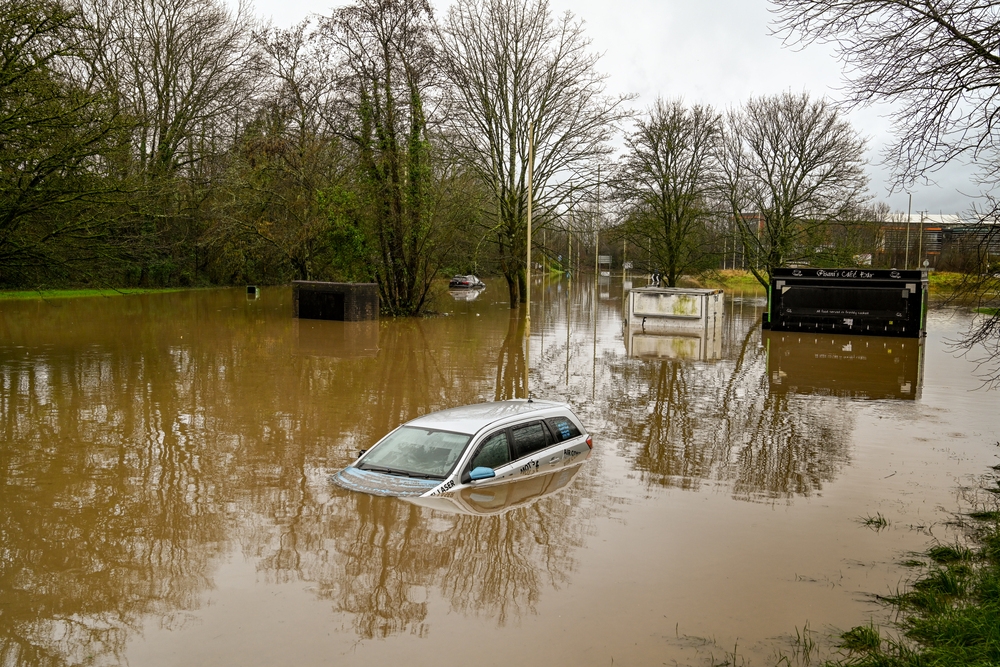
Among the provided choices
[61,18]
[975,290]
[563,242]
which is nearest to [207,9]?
[61,18]

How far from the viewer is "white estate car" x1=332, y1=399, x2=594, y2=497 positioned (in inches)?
415

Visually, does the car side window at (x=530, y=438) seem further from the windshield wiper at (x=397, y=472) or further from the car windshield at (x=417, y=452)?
the windshield wiper at (x=397, y=472)

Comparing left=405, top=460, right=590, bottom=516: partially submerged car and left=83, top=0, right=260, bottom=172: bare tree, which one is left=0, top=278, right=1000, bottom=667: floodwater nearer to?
left=405, top=460, right=590, bottom=516: partially submerged car

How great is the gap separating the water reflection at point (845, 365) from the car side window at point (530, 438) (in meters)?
10.4

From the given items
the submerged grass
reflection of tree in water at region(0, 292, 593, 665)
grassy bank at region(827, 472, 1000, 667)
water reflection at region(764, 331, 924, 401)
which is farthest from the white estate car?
water reflection at region(764, 331, 924, 401)

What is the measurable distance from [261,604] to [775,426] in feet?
38.1

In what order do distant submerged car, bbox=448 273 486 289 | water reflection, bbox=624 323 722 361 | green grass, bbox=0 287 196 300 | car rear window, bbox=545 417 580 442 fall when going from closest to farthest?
car rear window, bbox=545 417 580 442 < water reflection, bbox=624 323 722 361 < green grass, bbox=0 287 196 300 < distant submerged car, bbox=448 273 486 289

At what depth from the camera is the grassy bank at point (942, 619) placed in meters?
6.31

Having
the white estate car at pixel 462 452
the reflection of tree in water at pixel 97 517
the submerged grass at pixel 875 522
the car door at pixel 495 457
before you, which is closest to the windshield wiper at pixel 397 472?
the white estate car at pixel 462 452

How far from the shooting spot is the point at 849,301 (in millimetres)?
33562

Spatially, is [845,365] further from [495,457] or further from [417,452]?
[417,452]

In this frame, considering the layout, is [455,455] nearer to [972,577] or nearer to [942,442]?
[972,577]

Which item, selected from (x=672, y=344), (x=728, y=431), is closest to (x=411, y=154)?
(x=672, y=344)

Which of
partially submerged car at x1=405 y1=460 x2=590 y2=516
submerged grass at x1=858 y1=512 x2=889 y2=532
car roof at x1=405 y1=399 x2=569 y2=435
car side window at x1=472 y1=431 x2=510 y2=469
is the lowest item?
submerged grass at x1=858 y1=512 x2=889 y2=532
